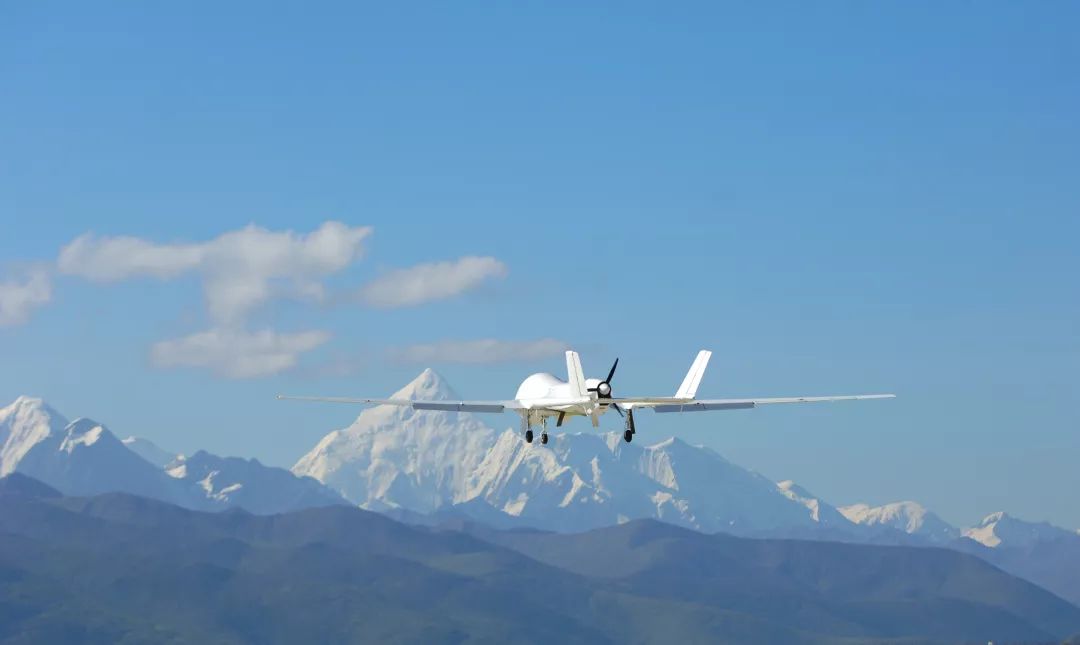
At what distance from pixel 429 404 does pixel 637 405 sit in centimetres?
1834

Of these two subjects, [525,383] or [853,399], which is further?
[525,383]

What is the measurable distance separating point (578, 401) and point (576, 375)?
88.5 inches

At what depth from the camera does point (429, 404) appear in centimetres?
13650

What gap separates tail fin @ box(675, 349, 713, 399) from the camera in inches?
5049

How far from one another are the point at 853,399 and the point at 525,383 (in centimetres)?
2939

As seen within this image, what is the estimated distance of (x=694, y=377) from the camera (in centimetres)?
13038

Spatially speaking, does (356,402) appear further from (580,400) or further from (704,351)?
(704,351)

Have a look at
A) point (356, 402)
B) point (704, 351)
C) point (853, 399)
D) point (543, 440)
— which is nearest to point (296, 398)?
point (356, 402)

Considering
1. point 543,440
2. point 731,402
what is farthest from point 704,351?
point 543,440

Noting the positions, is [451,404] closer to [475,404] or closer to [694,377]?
[475,404]

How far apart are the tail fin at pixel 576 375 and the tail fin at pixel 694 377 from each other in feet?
26.9

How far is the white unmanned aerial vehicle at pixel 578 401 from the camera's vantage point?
129125 mm

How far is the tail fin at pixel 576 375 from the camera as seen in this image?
13275cm

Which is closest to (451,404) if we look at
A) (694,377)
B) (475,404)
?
(475,404)
